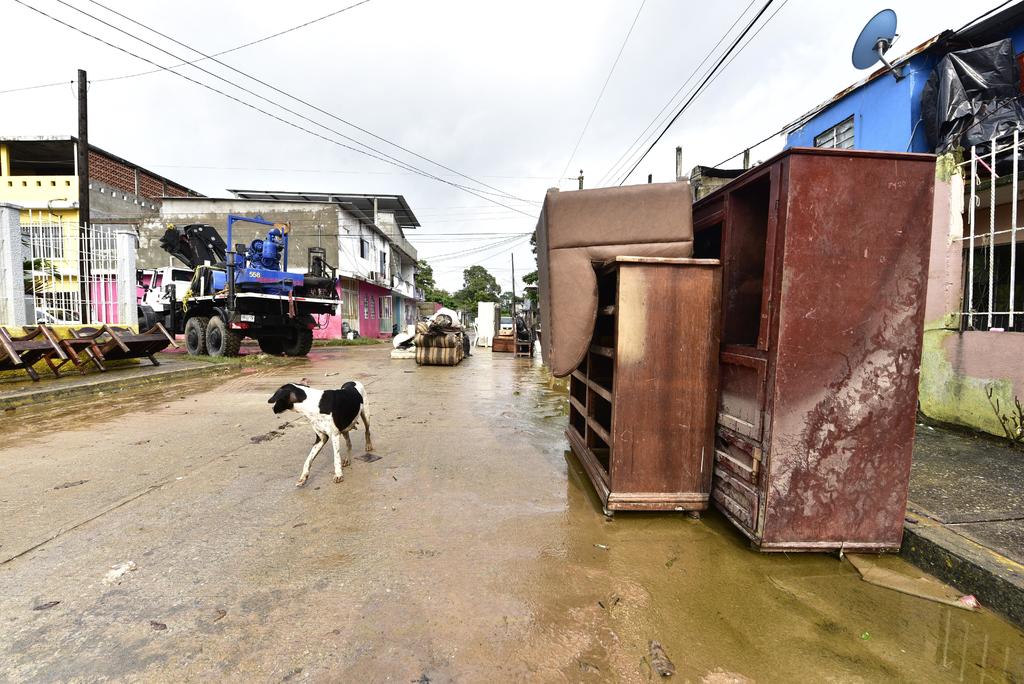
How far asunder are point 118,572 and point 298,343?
1163cm

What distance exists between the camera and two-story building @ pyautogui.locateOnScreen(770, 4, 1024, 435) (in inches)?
157

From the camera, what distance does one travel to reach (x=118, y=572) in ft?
7.00

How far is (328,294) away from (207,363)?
10.9 ft

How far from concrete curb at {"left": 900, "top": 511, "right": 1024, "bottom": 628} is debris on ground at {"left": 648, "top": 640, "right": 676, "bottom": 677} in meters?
1.54

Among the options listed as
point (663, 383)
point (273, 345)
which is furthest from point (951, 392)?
point (273, 345)

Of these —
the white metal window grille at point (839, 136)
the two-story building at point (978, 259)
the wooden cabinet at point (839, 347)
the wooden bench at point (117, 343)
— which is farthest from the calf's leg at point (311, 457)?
the white metal window grille at point (839, 136)

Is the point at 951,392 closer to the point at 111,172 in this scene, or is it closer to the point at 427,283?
the point at 111,172

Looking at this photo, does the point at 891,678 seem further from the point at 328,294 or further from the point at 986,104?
the point at 328,294

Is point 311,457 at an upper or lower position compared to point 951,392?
lower

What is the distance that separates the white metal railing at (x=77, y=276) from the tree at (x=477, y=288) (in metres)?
46.9

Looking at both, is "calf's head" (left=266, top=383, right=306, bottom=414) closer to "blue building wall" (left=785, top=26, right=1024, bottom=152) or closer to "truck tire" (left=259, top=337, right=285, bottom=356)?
"blue building wall" (left=785, top=26, right=1024, bottom=152)

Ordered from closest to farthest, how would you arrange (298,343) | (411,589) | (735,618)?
(735,618)
(411,589)
(298,343)

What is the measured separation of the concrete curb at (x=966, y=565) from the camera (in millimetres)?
1875

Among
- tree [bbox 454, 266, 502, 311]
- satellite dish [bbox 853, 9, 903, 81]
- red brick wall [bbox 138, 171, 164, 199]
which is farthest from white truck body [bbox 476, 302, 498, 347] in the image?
tree [bbox 454, 266, 502, 311]
